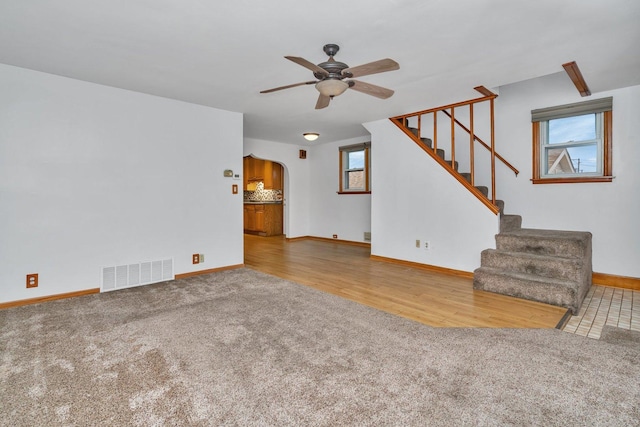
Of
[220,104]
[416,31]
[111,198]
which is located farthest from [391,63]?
[111,198]

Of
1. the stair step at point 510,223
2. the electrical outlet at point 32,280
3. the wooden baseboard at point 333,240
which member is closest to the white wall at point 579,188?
the stair step at point 510,223

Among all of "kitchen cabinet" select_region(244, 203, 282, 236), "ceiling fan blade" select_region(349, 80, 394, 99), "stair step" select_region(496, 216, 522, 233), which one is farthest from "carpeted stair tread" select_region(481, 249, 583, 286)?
"kitchen cabinet" select_region(244, 203, 282, 236)

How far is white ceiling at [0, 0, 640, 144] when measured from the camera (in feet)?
7.16

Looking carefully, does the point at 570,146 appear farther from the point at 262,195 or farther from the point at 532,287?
the point at 262,195

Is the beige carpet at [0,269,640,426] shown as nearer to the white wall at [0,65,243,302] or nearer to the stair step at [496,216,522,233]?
the white wall at [0,65,243,302]

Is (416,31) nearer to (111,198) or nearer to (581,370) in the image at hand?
(581,370)

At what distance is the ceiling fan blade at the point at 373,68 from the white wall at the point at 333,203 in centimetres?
433

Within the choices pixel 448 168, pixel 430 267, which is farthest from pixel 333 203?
pixel 448 168

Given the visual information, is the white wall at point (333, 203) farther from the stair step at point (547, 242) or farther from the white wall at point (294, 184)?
the stair step at point (547, 242)

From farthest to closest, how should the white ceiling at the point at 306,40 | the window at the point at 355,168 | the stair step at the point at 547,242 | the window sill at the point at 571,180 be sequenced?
the window at the point at 355,168 → the window sill at the point at 571,180 → the stair step at the point at 547,242 → the white ceiling at the point at 306,40

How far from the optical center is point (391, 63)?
2365mm

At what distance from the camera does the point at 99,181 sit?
3.66 m

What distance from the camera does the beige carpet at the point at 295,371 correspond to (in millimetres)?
1575

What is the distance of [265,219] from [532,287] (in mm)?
6652
